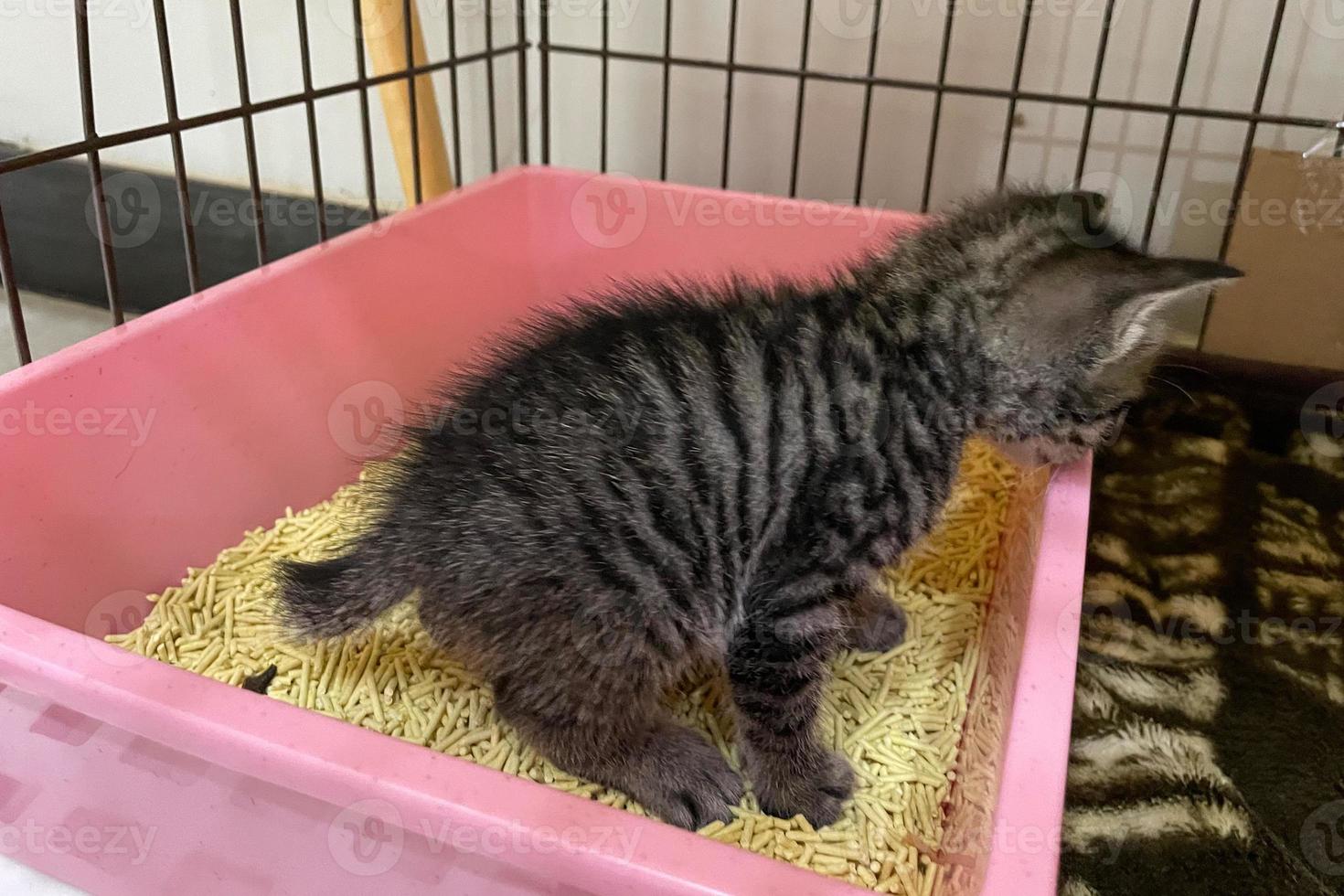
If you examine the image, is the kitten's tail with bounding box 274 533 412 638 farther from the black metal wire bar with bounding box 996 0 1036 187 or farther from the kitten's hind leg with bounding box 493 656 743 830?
the black metal wire bar with bounding box 996 0 1036 187

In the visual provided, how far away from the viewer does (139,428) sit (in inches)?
46.6

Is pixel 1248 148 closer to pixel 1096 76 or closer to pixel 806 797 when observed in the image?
pixel 1096 76

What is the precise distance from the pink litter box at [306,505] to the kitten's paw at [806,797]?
0.39 ft

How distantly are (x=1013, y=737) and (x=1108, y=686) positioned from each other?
1.99 feet

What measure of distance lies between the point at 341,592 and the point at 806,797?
1.65 ft

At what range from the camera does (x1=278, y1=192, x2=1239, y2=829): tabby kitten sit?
940mm

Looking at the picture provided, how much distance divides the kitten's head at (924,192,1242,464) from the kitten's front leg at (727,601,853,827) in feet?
0.99

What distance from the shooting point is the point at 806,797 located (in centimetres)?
100

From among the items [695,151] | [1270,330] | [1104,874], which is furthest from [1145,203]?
[1104,874]

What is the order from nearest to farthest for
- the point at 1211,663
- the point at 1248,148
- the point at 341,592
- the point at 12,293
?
the point at 341,592
the point at 12,293
the point at 1211,663
the point at 1248,148

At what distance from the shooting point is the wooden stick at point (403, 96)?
5.25 ft

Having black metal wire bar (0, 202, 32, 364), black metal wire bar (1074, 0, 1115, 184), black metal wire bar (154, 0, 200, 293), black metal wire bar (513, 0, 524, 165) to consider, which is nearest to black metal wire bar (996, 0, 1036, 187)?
black metal wire bar (1074, 0, 1115, 184)

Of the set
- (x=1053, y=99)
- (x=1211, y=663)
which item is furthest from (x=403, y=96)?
(x=1211, y=663)

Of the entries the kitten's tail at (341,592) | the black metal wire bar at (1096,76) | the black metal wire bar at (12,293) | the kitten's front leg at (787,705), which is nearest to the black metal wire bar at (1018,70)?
the black metal wire bar at (1096,76)
